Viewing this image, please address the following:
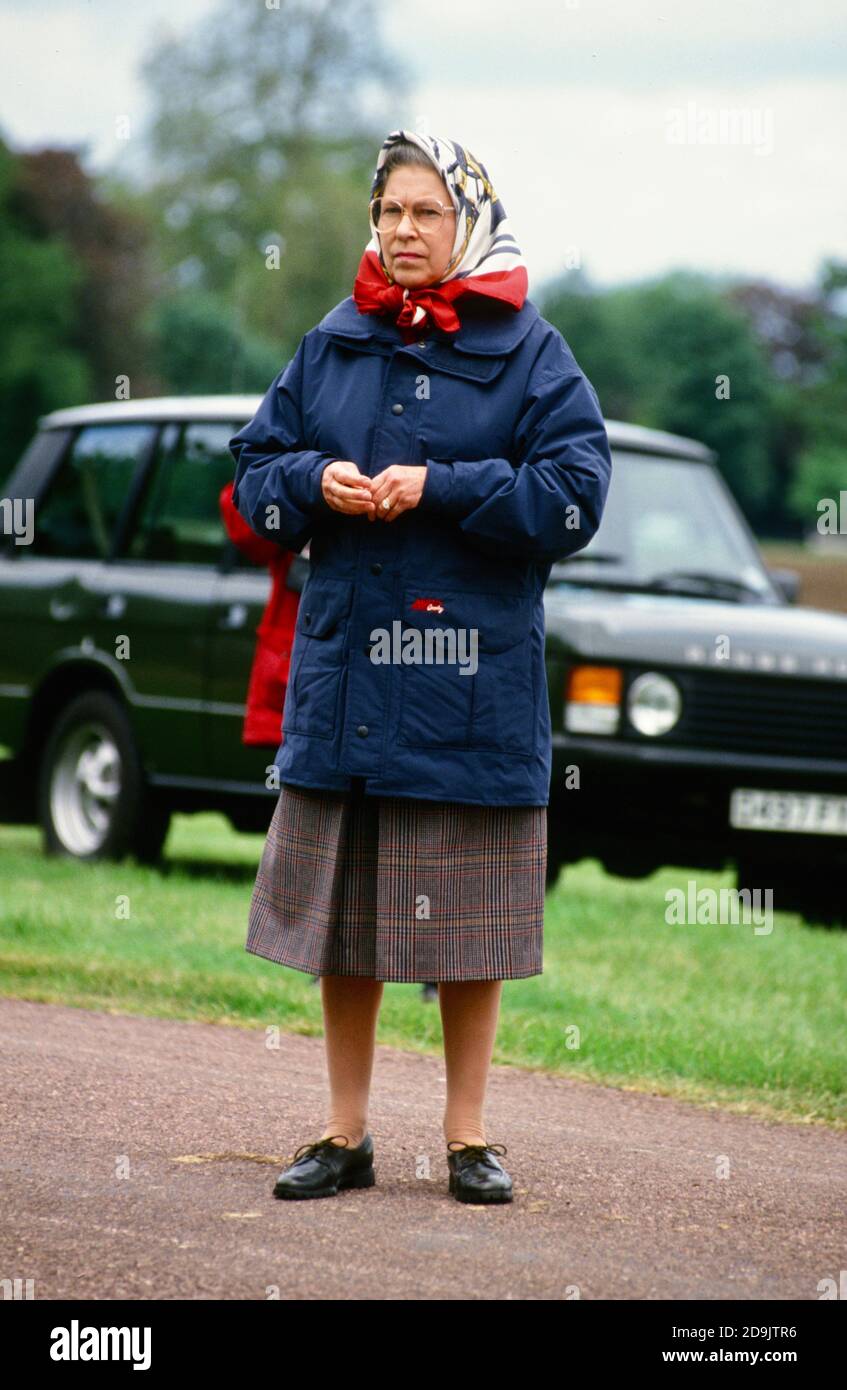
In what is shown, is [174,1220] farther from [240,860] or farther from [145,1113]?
[240,860]

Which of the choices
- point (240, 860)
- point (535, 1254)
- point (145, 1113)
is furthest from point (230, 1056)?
point (240, 860)

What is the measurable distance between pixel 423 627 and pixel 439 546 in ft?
0.54

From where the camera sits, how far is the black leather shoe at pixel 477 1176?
404 cm

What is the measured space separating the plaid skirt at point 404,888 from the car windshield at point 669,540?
14.7 feet

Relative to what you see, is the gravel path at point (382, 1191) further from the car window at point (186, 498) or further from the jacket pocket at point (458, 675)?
the car window at point (186, 498)

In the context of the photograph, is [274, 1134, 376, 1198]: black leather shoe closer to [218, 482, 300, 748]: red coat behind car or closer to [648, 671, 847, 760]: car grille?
[218, 482, 300, 748]: red coat behind car

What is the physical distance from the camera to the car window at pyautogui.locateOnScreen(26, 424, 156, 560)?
9648 mm

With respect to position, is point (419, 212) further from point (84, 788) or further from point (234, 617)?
point (84, 788)

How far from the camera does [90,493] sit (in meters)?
9.86

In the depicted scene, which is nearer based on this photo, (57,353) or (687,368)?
(57,353)

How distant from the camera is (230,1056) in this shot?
557 centimetres

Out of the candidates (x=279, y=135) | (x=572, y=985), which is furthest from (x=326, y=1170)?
(x=279, y=135)

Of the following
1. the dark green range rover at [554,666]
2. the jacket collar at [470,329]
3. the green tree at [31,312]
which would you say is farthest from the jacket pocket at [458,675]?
the green tree at [31,312]

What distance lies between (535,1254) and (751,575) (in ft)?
19.0
